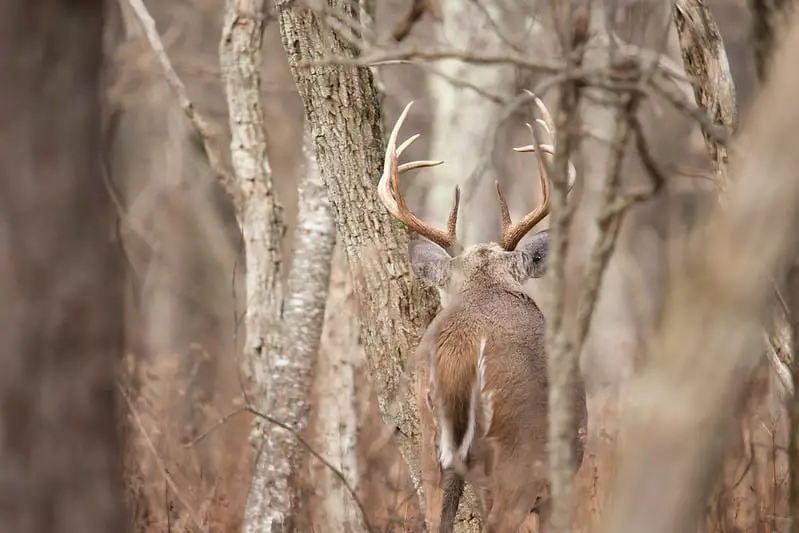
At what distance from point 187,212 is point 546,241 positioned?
15.1m

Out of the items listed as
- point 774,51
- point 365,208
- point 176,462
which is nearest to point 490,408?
point 365,208

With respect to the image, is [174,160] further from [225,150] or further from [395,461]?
[395,461]

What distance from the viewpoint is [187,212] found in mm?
19922

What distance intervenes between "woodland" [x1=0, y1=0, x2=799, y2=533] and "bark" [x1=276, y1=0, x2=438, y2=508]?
11 millimetres

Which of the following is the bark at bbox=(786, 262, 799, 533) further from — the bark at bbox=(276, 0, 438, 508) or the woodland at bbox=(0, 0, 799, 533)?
the bark at bbox=(276, 0, 438, 508)

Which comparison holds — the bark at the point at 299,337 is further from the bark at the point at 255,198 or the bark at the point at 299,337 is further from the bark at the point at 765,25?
the bark at the point at 765,25

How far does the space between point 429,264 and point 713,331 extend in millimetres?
2846

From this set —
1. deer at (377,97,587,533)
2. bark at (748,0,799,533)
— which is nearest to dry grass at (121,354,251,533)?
deer at (377,97,587,533)

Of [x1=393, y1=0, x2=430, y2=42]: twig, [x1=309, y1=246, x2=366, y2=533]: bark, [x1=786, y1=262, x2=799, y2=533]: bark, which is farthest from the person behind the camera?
[x1=309, y1=246, x2=366, y2=533]: bark

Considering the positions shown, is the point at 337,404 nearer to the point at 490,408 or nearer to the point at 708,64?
the point at 490,408

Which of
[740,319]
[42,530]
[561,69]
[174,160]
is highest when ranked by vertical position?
[174,160]

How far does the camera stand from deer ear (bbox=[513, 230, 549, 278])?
5.45 metres

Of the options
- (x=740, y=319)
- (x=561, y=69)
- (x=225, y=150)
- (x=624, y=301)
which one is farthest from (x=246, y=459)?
(x=225, y=150)

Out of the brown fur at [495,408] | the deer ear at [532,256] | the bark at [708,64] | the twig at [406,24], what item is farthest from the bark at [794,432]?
the twig at [406,24]
